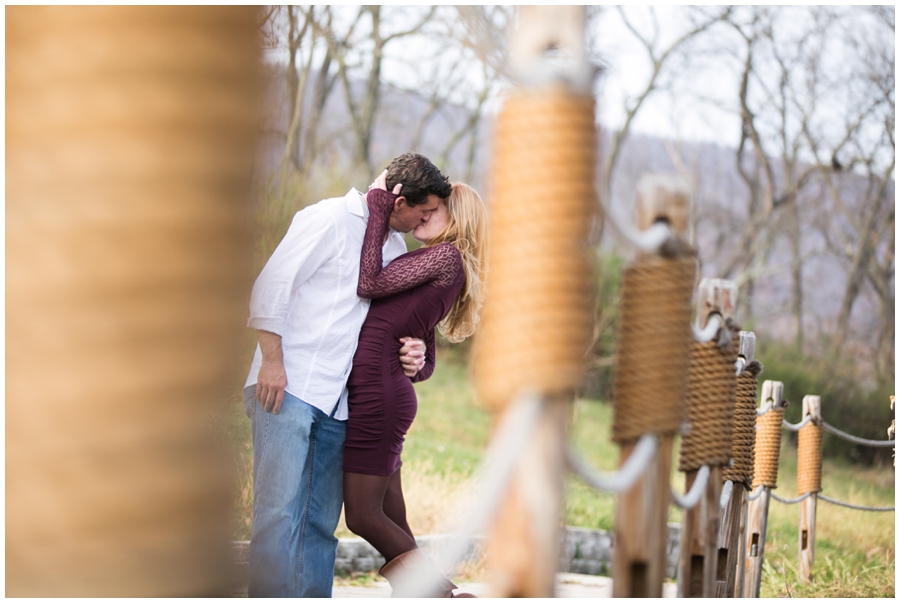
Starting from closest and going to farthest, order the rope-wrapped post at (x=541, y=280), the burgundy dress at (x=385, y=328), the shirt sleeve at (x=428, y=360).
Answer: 1. the rope-wrapped post at (x=541, y=280)
2. the burgundy dress at (x=385, y=328)
3. the shirt sleeve at (x=428, y=360)

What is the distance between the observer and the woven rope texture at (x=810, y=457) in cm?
490

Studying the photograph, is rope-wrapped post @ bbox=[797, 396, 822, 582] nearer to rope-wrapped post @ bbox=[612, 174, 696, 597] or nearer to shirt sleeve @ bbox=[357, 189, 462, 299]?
shirt sleeve @ bbox=[357, 189, 462, 299]

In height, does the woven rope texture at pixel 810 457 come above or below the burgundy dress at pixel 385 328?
below

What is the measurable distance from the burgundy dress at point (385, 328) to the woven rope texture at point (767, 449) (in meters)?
1.97

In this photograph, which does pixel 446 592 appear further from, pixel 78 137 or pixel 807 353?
pixel 807 353

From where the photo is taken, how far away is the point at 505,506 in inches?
42.3

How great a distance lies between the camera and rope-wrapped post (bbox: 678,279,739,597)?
1.86 meters

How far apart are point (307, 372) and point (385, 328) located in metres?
0.29

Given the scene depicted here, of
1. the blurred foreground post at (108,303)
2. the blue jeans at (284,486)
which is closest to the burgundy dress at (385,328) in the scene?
the blue jeans at (284,486)

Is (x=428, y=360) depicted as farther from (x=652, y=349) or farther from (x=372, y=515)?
(x=652, y=349)

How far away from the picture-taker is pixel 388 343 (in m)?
2.70

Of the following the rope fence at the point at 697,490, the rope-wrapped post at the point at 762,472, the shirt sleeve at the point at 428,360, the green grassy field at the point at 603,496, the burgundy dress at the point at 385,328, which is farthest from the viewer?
the green grassy field at the point at 603,496

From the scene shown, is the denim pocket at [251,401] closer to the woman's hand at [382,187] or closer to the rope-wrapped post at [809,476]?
the woman's hand at [382,187]

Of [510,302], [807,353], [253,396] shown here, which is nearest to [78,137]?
[510,302]
